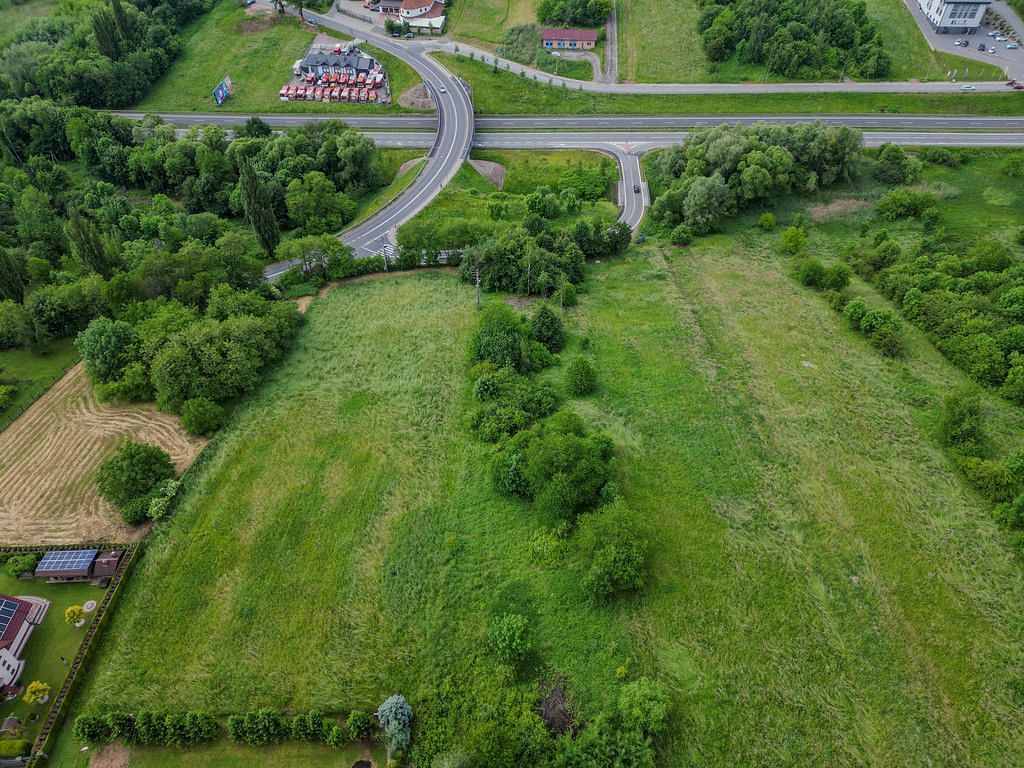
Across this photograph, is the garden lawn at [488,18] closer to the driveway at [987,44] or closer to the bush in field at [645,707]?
the driveway at [987,44]

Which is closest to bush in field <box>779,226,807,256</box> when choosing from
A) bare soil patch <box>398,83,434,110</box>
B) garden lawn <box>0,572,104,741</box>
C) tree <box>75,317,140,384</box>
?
bare soil patch <box>398,83,434,110</box>

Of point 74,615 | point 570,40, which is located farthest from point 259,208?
point 570,40

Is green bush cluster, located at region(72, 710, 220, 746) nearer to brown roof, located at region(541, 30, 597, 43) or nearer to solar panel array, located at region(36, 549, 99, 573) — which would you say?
solar panel array, located at region(36, 549, 99, 573)

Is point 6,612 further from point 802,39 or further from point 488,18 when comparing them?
point 802,39

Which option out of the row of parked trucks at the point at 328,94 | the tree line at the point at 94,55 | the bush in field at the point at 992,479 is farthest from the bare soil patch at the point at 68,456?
the tree line at the point at 94,55

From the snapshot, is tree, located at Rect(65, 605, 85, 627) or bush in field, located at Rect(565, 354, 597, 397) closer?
tree, located at Rect(65, 605, 85, 627)

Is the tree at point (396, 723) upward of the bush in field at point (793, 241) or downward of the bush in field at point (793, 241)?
downward

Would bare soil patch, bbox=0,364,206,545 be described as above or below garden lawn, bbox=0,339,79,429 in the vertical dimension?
below
